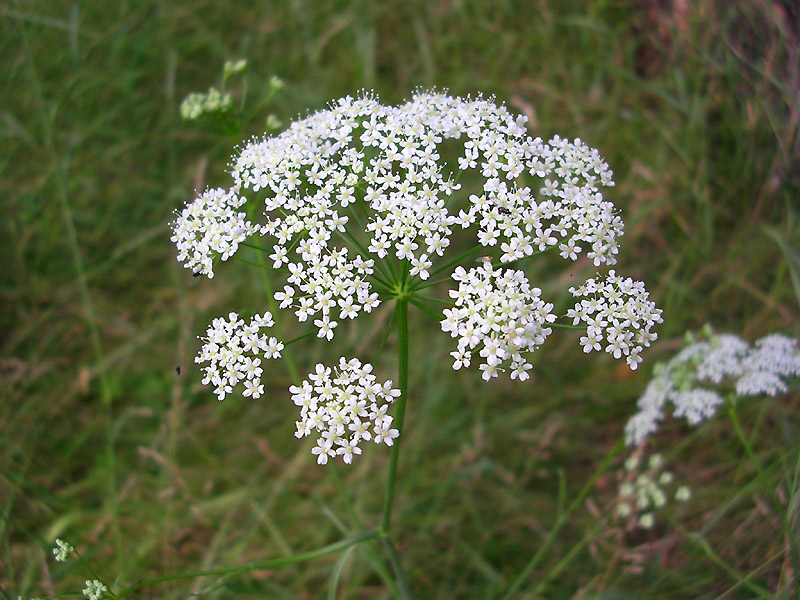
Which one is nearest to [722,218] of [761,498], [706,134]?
[706,134]

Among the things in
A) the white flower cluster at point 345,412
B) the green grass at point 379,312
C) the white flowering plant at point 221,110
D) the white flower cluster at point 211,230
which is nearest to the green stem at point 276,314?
the white flower cluster at point 211,230

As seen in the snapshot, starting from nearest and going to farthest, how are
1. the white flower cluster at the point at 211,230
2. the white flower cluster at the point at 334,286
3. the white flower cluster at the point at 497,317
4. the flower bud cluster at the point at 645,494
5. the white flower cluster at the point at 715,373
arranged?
the white flower cluster at the point at 497,317, the white flower cluster at the point at 334,286, the white flower cluster at the point at 211,230, the white flower cluster at the point at 715,373, the flower bud cluster at the point at 645,494

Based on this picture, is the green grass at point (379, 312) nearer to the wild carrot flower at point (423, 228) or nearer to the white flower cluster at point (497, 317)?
the wild carrot flower at point (423, 228)

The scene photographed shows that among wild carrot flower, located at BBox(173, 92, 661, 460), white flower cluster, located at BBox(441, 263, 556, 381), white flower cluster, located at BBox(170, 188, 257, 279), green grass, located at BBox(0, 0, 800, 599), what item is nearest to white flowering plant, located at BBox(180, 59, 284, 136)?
green grass, located at BBox(0, 0, 800, 599)

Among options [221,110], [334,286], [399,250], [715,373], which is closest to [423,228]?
[399,250]

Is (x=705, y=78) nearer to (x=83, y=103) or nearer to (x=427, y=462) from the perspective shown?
(x=427, y=462)

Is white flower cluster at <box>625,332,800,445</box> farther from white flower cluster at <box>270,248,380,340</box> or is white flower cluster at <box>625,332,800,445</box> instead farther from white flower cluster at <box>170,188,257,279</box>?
white flower cluster at <box>170,188,257,279</box>
